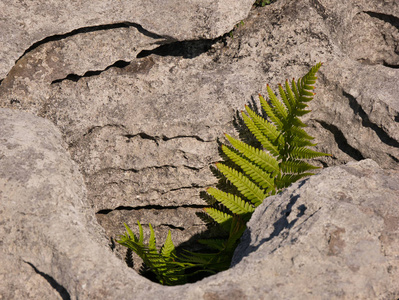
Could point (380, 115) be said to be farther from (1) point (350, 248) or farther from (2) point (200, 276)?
(2) point (200, 276)

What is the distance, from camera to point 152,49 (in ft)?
12.5

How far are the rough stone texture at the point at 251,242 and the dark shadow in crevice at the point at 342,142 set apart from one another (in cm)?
68

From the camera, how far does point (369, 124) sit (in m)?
3.67

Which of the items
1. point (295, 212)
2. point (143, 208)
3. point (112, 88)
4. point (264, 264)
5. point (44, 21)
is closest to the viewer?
point (264, 264)

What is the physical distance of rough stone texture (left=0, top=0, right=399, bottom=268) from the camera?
3.66 meters

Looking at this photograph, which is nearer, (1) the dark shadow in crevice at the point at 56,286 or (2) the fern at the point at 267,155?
(1) the dark shadow in crevice at the point at 56,286

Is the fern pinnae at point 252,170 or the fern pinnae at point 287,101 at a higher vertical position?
the fern pinnae at point 287,101

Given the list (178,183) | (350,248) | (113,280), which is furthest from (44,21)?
(350,248)

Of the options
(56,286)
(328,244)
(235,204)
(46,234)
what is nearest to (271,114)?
(235,204)

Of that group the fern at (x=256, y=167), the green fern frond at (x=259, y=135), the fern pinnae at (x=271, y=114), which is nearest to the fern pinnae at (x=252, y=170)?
the fern at (x=256, y=167)

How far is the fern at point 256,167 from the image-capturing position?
3.54m

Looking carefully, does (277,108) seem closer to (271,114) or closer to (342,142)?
(271,114)

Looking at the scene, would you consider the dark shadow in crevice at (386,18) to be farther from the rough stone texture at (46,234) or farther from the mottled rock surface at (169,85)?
the rough stone texture at (46,234)

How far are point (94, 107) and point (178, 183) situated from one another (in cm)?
108
